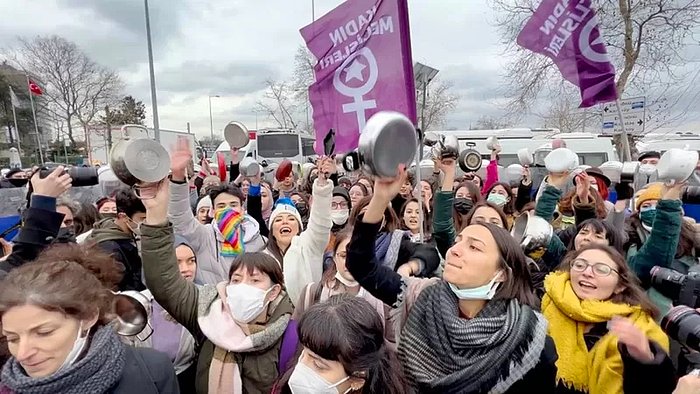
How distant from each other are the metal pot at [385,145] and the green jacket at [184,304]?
980 millimetres

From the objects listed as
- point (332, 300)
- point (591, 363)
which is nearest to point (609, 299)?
point (591, 363)

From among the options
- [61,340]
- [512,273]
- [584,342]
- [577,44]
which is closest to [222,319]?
[61,340]

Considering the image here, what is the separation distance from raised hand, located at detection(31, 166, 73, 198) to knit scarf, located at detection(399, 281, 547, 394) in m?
1.77

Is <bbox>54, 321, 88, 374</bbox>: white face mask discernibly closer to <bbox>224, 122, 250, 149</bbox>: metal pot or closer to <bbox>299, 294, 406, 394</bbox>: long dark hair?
<bbox>299, 294, 406, 394</bbox>: long dark hair

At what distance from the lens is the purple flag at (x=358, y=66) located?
3.60 meters

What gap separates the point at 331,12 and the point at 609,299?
307cm

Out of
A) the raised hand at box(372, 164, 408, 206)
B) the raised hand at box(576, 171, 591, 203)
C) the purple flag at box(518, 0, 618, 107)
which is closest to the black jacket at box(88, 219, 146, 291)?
A: the raised hand at box(372, 164, 408, 206)

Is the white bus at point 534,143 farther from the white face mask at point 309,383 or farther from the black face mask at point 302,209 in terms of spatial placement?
the white face mask at point 309,383

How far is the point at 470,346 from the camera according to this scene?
2.02 m

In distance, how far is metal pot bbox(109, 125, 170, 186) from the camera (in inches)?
84.1

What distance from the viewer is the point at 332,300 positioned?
203 centimetres

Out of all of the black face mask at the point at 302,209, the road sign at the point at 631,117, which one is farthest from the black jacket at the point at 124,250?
the road sign at the point at 631,117

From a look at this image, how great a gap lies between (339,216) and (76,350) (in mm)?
3181

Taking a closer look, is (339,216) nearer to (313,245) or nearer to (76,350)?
(313,245)
